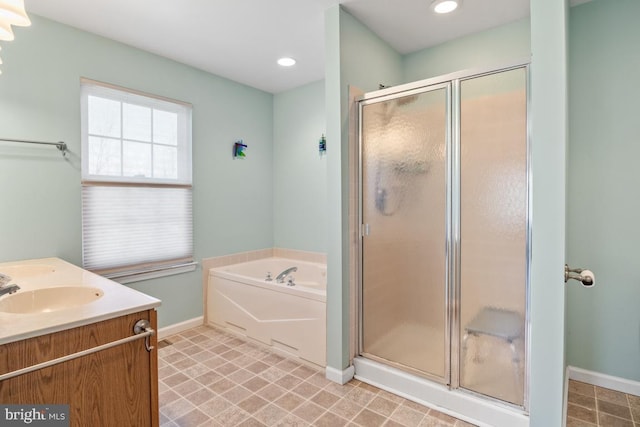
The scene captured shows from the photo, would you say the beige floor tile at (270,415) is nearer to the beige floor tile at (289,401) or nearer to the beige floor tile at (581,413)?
the beige floor tile at (289,401)

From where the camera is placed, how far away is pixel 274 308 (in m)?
2.74

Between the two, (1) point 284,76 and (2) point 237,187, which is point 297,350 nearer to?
(2) point 237,187

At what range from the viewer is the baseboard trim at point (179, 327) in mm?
3002

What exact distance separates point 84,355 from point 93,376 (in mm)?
101

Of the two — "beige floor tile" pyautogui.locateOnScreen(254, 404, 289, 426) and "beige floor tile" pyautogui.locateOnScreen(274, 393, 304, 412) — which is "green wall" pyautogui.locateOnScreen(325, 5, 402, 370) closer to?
"beige floor tile" pyautogui.locateOnScreen(274, 393, 304, 412)

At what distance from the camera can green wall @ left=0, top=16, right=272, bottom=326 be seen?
7.27 feet

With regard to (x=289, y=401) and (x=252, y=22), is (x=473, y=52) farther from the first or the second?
(x=289, y=401)

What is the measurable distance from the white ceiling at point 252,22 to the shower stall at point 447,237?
0.65 metres

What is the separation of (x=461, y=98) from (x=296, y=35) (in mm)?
1430

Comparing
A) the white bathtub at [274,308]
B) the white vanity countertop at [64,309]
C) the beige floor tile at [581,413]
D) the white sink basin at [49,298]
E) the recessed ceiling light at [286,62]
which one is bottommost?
the beige floor tile at [581,413]

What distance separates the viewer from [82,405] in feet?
3.98

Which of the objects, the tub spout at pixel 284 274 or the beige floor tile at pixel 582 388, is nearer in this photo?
the beige floor tile at pixel 582 388

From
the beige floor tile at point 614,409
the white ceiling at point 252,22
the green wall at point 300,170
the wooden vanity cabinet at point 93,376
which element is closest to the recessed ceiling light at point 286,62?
the white ceiling at point 252,22

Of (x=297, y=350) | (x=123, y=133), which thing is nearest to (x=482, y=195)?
(x=297, y=350)
